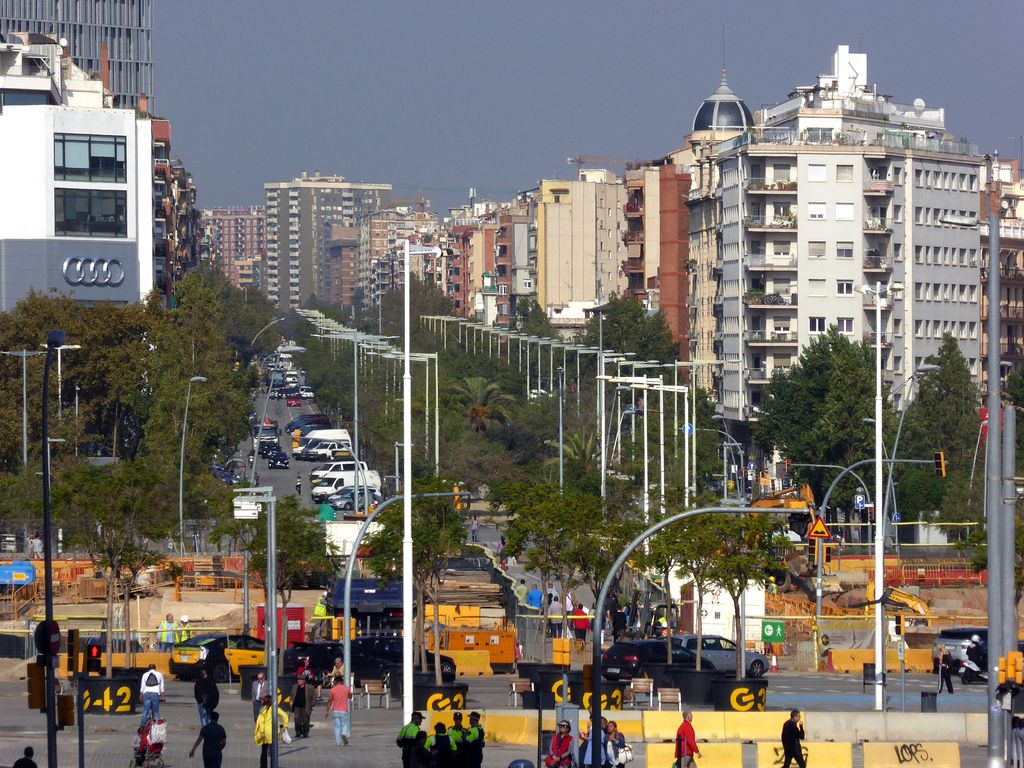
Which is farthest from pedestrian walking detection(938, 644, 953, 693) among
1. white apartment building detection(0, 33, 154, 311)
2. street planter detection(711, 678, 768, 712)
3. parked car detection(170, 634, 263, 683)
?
white apartment building detection(0, 33, 154, 311)

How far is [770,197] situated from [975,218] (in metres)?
18.4

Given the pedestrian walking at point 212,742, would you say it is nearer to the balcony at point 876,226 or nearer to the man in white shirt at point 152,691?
the man in white shirt at point 152,691

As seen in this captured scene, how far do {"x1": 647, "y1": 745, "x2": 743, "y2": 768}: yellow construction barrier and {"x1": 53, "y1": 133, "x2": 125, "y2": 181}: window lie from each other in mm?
76258

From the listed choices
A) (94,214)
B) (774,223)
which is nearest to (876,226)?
(774,223)

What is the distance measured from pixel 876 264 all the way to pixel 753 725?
80.3 meters

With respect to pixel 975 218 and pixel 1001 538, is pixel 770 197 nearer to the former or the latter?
pixel 975 218

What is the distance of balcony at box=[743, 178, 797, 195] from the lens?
108188 millimetres

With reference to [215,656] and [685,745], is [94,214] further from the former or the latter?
[685,745]

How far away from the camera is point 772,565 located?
129 feet

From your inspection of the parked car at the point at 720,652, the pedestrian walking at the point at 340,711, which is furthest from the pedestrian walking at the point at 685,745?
the parked car at the point at 720,652

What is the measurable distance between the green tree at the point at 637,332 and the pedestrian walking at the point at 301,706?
87723 mm

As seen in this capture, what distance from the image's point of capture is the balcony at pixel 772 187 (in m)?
108

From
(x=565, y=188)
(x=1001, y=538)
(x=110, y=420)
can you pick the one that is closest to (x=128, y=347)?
(x=110, y=420)

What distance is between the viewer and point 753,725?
32.3 meters
